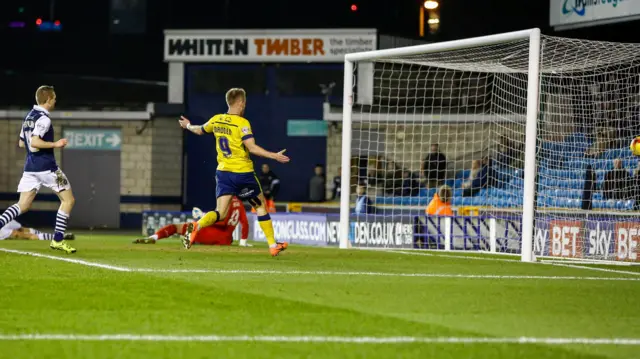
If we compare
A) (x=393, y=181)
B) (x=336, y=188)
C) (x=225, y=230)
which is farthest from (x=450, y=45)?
(x=336, y=188)

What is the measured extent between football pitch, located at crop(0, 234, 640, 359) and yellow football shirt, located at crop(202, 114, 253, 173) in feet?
5.41

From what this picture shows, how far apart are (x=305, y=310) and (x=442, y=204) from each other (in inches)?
548

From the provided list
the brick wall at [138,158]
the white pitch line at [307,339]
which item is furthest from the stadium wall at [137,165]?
the white pitch line at [307,339]

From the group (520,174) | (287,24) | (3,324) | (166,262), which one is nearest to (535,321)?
(3,324)

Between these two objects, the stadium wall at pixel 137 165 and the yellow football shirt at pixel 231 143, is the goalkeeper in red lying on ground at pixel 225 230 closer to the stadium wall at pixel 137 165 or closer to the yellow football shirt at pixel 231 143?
the yellow football shirt at pixel 231 143

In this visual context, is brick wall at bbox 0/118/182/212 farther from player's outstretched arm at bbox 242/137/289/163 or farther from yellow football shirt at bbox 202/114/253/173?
player's outstretched arm at bbox 242/137/289/163

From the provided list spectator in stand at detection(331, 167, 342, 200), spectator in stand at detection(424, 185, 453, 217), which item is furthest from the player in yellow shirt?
spectator in stand at detection(331, 167, 342, 200)

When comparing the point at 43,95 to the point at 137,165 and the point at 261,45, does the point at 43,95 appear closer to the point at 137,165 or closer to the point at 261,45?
the point at 137,165

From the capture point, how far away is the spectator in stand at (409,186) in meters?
24.4

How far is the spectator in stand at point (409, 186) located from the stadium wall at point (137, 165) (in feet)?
39.8

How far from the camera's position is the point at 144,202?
36.3 metres

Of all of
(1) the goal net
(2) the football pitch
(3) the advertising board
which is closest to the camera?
(2) the football pitch

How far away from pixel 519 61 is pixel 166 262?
7249mm

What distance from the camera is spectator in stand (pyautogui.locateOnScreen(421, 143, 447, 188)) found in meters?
23.0
